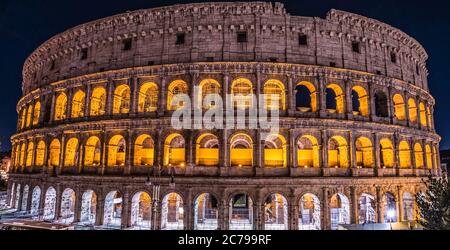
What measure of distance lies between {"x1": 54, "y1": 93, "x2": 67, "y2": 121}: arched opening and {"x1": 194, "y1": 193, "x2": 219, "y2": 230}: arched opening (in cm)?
1330

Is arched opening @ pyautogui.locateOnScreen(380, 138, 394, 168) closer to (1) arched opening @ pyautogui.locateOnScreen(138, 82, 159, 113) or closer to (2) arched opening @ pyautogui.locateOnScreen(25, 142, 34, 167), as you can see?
(1) arched opening @ pyautogui.locateOnScreen(138, 82, 159, 113)

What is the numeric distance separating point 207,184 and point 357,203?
984 cm

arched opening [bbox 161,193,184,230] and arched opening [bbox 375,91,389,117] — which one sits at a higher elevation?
arched opening [bbox 375,91,389,117]

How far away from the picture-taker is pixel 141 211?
68.8 feet

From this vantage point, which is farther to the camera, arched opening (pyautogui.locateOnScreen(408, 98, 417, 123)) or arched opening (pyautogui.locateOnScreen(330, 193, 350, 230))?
arched opening (pyautogui.locateOnScreen(408, 98, 417, 123))

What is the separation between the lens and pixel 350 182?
18.9 meters

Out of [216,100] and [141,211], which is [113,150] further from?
[216,100]

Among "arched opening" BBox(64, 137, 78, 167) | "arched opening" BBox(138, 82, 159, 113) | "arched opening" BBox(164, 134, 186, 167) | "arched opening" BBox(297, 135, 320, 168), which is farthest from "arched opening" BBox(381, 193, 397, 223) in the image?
"arched opening" BBox(64, 137, 78, 167)

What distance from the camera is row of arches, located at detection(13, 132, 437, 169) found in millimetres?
19016

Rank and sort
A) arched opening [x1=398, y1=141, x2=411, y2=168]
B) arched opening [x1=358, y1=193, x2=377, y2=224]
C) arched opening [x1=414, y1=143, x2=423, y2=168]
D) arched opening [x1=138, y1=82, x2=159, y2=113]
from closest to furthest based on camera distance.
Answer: arched opening [x1=358, y1=193, x2=377, y2=224] → arched opening [x1=138, y1=82, x2=159, y2=113] → arched opening [x1=398, y1=141, x2=411, y2=168] → arched opening [x1=414, y1=143, x2=423, y2=168]

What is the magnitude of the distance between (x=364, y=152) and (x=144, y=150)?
620 inches

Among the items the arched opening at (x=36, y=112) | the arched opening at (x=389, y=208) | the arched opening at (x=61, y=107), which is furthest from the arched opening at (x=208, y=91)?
the arched opening at (x=36, y=112)
